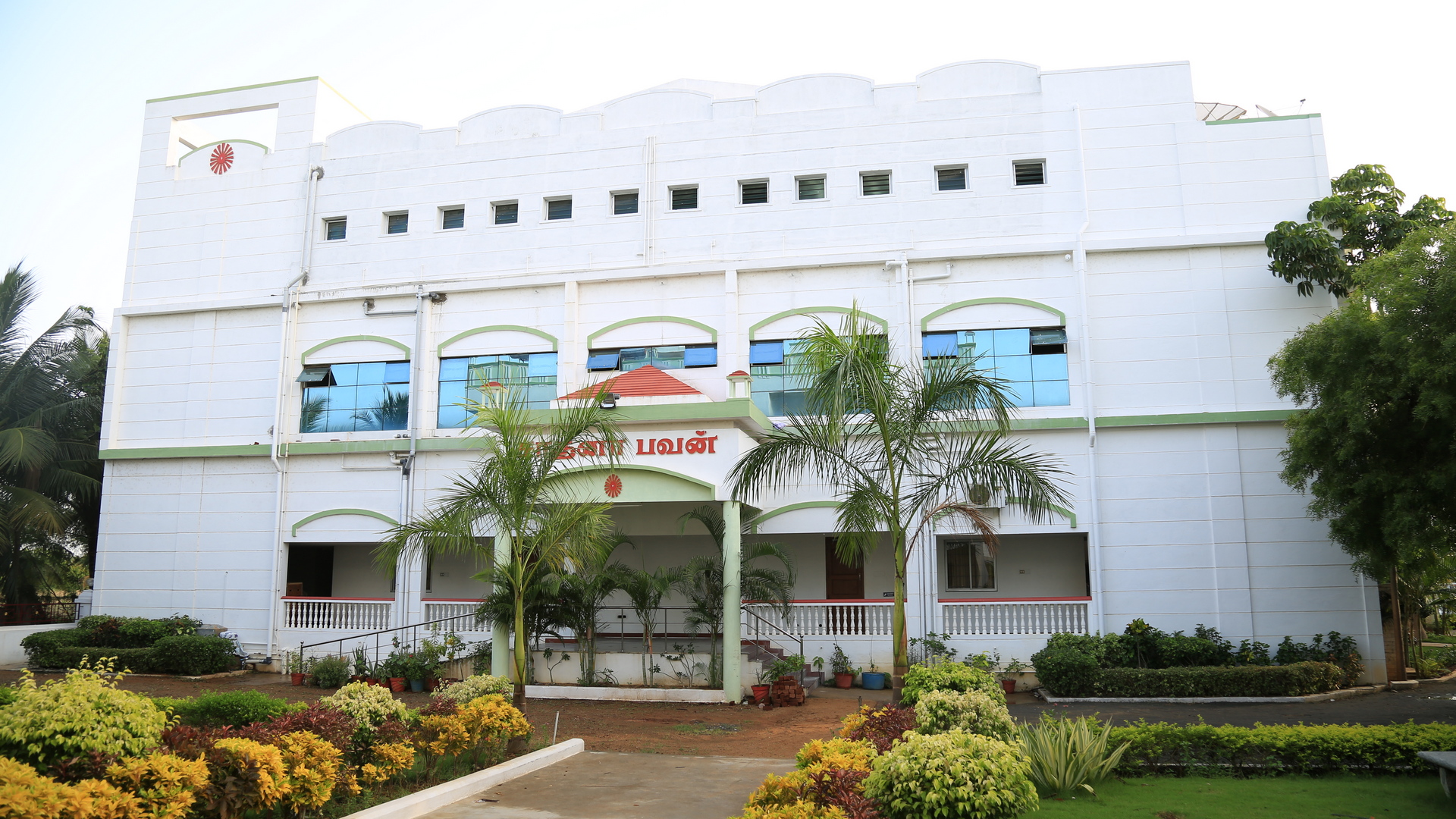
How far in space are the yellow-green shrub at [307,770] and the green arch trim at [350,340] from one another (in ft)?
44.6

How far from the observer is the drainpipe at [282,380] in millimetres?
19219

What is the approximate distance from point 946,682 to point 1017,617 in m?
7.26

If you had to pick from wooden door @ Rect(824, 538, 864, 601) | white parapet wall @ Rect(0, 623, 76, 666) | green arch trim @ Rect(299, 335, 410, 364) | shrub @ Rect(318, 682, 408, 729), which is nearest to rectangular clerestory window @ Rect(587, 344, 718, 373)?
green arch trim @ Rect(299, 335, 410, 364)

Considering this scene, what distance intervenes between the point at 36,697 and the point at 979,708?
682 cm

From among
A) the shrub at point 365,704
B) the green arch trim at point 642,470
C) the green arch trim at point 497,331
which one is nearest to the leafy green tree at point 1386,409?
the green arch trim at point 642,470

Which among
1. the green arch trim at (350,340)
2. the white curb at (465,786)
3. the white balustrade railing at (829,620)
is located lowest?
the white curb at (465,786)

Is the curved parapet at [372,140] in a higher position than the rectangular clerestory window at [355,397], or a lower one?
higher

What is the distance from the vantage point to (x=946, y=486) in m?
10.7

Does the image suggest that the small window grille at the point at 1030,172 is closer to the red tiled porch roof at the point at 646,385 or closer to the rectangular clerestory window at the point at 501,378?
the red tiled porch roof at the point at 646,385

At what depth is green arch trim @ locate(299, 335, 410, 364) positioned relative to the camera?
65.1 ft

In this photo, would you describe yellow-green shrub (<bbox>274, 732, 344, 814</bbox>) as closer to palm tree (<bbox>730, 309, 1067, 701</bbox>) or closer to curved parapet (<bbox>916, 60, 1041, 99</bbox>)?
palm tree (<bbox>730, 309, 1067, 701</bbox>)

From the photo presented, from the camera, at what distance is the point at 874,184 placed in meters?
18.6

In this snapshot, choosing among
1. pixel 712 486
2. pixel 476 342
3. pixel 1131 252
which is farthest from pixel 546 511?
pixel 1131 252

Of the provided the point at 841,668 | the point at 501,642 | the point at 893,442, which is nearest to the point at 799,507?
the point at 841,668
